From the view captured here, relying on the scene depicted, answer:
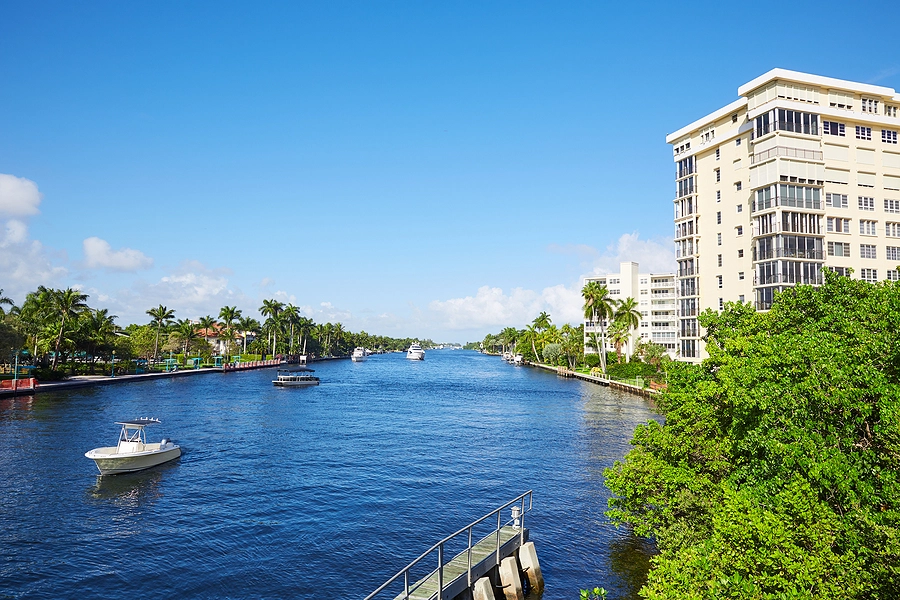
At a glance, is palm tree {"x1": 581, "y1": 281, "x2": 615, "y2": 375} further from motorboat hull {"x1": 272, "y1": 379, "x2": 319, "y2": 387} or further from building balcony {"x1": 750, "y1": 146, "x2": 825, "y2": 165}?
building balcony {"x1": 750, "y1": 146, "x2": 825, "y2": 165}

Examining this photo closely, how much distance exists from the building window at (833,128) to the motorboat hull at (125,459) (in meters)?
74.1

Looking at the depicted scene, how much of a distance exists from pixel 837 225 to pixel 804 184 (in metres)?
6.95

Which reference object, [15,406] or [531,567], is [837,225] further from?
[15,406]

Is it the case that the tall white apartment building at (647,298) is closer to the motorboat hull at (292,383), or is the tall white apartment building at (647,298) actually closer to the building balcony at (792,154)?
the motorboat hull at (292,383)

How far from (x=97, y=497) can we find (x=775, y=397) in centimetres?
3539

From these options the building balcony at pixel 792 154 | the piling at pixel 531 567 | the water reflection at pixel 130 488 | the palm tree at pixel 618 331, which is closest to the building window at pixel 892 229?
the building balcony at pixel 792 154

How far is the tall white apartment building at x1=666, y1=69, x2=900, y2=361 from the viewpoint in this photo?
216ft

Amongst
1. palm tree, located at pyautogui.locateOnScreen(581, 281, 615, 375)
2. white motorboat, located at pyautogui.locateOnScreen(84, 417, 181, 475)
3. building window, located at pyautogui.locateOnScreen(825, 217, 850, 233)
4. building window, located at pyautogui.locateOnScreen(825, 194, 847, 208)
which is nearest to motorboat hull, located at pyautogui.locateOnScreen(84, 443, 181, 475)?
white motorboat, located at pyautogui.locateOnScreen(84, 417, 181, 475)

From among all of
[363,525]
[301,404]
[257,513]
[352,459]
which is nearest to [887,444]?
[363,525]

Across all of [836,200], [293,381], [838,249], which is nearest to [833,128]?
[836,200]

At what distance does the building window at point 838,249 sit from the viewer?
67688mm

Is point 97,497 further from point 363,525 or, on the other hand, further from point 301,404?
point 301,404

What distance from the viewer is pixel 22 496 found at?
33688mm

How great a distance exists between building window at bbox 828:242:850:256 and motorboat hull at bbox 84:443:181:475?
6992 centimetres
